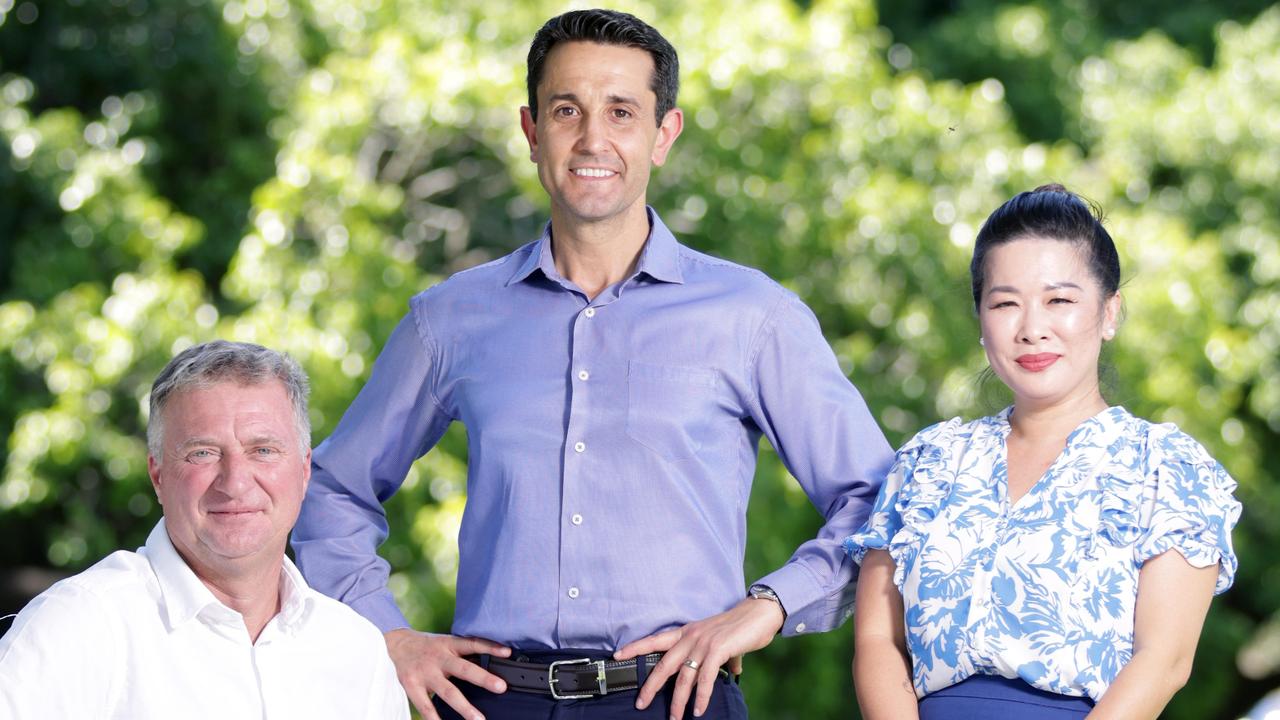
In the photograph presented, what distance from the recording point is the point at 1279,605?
8781 mm

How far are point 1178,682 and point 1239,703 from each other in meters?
8.53

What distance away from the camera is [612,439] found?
247 cm

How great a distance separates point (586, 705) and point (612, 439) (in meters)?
0.38

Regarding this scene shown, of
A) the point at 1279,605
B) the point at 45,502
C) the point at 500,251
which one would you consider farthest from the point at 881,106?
the point at 45,502

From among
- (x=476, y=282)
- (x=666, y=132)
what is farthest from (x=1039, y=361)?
(x=476, y=282)

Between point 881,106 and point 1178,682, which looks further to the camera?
point 881,106

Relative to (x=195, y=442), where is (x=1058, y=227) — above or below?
above

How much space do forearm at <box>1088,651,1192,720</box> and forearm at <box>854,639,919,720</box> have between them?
0.26 metres

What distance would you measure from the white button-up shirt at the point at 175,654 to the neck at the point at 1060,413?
3.09 ft

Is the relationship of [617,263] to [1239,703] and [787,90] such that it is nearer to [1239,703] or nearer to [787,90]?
[787,90]

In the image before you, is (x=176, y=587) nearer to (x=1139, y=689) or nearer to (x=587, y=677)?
(x=587, y=677)

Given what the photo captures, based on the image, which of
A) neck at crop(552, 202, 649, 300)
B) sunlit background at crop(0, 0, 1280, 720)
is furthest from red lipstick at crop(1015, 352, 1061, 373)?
sunlit background at crop(0, 0, 1280, 720)

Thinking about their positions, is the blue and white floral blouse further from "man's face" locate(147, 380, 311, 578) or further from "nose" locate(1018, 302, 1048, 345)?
"man's face" locate(147, 380, 311, 578)

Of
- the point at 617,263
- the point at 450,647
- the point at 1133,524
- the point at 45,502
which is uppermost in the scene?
the point at 617,263
